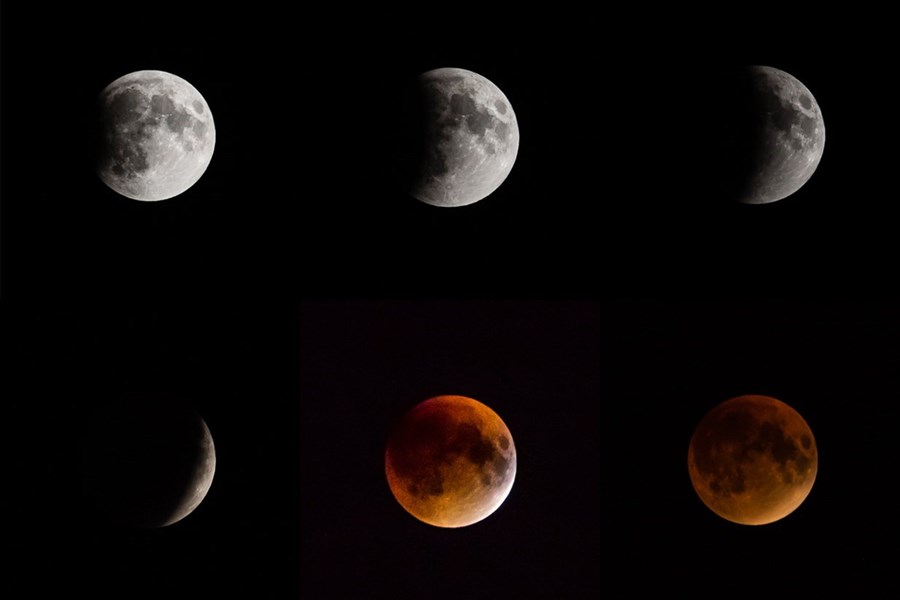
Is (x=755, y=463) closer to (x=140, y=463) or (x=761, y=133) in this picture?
(x=761, y=133)

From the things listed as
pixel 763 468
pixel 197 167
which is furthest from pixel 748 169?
pixel 197 167

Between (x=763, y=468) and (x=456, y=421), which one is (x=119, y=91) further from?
(x=763, y=468)

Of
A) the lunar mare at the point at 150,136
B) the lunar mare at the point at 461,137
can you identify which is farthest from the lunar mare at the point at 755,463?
the lunar mare at the point at 150,136

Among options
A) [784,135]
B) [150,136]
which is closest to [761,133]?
[784,135]

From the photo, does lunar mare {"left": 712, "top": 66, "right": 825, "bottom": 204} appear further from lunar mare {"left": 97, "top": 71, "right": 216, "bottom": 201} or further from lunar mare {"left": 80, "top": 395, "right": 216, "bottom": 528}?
lunar mare {"left": 80, "top": 395, "right": 216, "bottom": 528}

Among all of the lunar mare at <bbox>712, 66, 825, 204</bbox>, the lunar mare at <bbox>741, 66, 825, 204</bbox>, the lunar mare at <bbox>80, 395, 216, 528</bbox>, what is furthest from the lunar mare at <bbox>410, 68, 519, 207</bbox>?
the lunar mare at <bbox>80, 395, 216, 528</bbox>
